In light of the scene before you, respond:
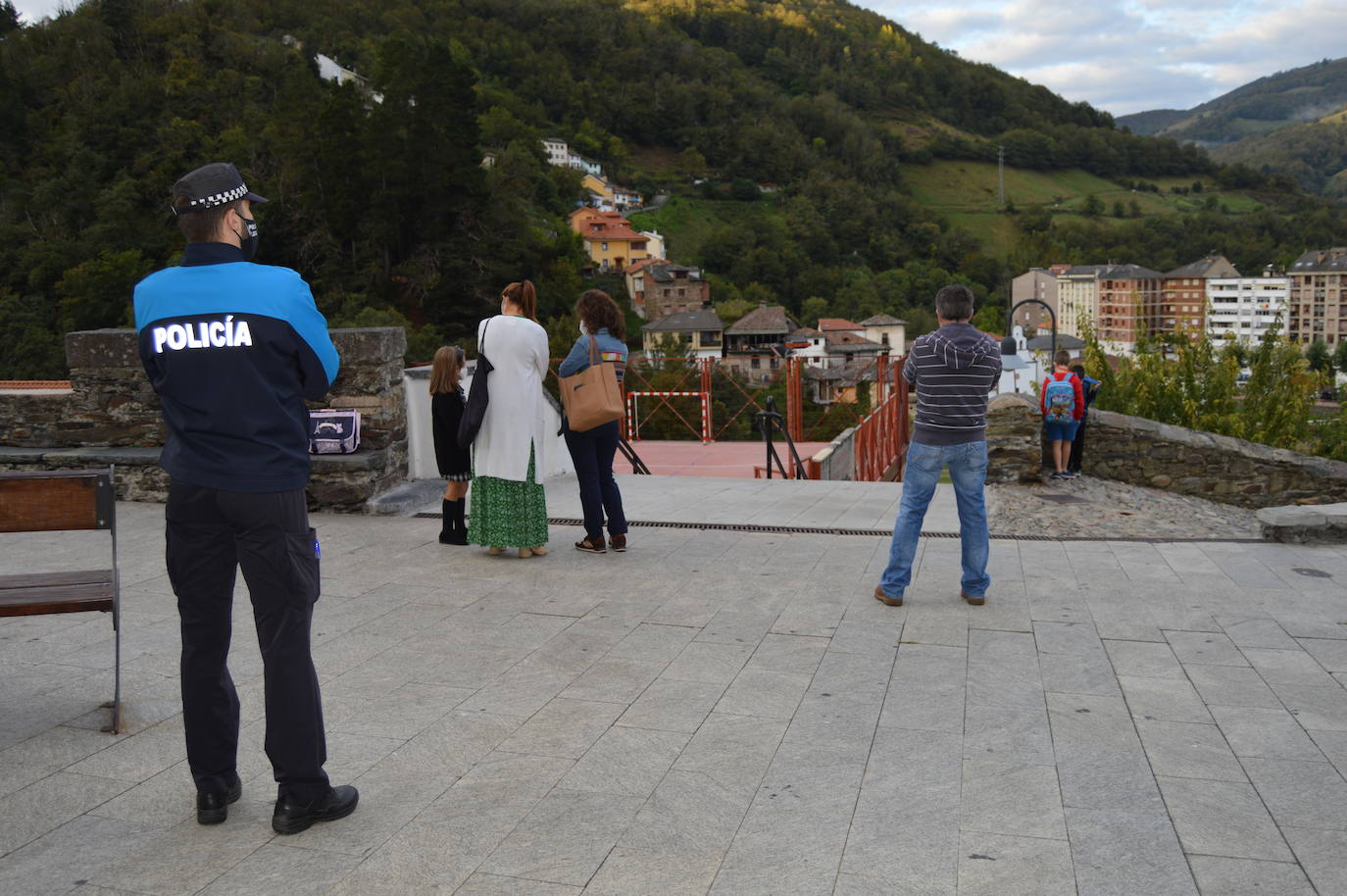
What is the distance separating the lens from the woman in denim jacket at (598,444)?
6.55 metres

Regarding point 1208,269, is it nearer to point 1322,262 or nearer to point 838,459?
point 1322,262

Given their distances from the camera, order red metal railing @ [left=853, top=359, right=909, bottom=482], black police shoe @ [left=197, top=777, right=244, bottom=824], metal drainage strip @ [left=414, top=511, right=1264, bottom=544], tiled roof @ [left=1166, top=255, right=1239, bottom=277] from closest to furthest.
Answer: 1. black police shoe @ [left=197, top=777, right=244, bottom=824]
2. metal drainage strip @ [left=414, top=511, right=1264, bottom=544]
3. red metal railing @ [left=853, top=359, right=909, bottom=482]
4. tiled roof @ [left=1166, top=255, right=1239, bottom=277]

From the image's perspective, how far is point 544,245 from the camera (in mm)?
73062

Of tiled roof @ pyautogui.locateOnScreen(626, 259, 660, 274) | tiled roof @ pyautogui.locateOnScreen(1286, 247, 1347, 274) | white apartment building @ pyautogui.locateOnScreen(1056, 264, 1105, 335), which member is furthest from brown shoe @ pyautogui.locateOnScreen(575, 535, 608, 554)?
tiled roof @ pyautogui.locateOnScreen(1286, 247, 1347, 274)

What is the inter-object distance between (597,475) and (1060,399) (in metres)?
7.20

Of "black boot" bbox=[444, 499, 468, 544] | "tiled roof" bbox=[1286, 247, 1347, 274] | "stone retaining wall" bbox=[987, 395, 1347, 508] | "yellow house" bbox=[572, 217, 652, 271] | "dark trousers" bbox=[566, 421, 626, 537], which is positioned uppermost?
"yellow house" bbox=[572, 217, 652, 271]

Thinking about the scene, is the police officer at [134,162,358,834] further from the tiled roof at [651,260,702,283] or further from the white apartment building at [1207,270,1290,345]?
the white apartment building at [1207,270,1290,345]

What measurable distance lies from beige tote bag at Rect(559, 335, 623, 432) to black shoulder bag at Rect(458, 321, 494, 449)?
1.58 ft

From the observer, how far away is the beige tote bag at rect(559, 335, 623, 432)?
6434mm

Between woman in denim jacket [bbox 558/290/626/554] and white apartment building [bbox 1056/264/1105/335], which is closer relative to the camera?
woman in denim jacket [bbox 558/290/626/554]

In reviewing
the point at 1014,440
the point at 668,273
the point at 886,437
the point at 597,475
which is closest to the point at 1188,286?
the point at 668,273

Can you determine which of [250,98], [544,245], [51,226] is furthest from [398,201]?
[250,98]

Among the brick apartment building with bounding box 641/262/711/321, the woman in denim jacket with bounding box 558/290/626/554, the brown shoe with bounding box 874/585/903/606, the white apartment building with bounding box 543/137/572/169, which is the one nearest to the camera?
the brown shoe with bounding box 874/585/903/606

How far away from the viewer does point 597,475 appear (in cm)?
666
